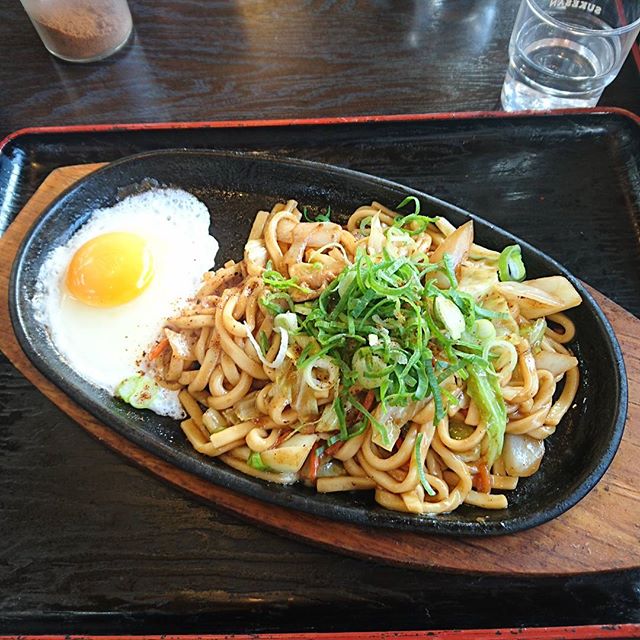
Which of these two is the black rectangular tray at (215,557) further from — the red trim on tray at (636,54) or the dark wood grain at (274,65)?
the red trim on tray at (636,54)

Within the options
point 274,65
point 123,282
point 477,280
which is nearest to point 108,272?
point 123,282

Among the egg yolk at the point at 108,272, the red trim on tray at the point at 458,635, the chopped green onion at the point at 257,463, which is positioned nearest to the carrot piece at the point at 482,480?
the red trim on tray at the point at 458,635

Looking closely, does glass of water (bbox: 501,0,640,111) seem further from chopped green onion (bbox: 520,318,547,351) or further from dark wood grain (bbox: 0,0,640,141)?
chopped green onion (bbox: 520,318,547,351)

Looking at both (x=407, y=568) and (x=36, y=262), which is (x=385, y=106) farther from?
(x=407, y=568)

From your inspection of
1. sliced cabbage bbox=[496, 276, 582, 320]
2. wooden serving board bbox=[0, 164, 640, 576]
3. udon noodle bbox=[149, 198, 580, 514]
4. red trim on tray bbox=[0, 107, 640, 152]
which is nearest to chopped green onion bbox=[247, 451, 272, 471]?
udon noodle bbox=[149, 198, 580, 514]

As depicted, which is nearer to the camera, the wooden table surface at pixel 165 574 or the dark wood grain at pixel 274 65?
the wooden table surface at pixel 165 574

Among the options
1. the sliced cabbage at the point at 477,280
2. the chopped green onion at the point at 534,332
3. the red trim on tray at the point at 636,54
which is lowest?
the chopped green onion at the point at 534,332
